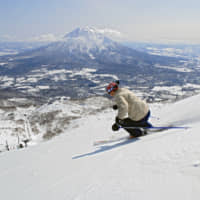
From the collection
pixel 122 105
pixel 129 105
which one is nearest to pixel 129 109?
pixel 129 105

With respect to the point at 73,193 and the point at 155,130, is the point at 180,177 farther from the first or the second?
the point at 155,130

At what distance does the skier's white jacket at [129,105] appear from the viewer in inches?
254

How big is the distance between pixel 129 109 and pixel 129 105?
0.53 feet

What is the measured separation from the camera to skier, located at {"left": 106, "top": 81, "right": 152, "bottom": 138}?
6.50 meters

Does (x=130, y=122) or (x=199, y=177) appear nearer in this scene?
(x=199, y=177)

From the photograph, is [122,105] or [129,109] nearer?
[122,105]

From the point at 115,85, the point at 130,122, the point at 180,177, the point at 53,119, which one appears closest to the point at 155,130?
the point at 130,122

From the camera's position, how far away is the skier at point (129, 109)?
650cm

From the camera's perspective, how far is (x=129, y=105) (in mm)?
7000

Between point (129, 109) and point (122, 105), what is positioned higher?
point (122, 105)

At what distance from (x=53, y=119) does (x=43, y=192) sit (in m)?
79.3

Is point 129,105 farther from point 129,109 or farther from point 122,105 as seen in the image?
point 122,105

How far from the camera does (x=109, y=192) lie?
312 cm

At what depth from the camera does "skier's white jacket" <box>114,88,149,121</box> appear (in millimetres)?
6461
